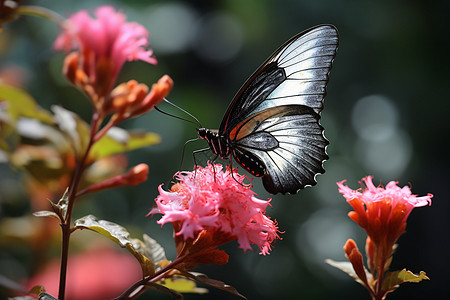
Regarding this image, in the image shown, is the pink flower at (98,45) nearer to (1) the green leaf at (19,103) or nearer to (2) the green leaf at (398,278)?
(1) the green leaf at (19,103)

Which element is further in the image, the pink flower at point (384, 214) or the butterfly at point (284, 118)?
the butterfly at point (284, 118)

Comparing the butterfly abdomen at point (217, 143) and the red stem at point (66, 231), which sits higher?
the butterfly abdomen at point (217, 143)

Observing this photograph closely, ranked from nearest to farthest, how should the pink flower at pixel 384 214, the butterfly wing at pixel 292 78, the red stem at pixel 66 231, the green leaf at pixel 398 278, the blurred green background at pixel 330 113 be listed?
the red stem at pixel 66 231 < the green leaf at pixel 398 278 < the pink flower at pixel 384 214 < the butterfly wing at pixel 292 78 < the blurred green background at pixel 330 113

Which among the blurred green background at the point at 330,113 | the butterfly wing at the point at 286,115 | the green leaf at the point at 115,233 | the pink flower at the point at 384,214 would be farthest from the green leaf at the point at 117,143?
the blurred green background at the point at 330,113

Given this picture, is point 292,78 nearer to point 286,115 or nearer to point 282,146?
point 286,115

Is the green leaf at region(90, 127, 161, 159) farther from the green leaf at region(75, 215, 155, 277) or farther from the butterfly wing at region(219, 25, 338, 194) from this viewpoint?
the green leaf at region(75, 215, 155, 277)

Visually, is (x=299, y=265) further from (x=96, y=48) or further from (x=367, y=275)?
(x=96, y=48)

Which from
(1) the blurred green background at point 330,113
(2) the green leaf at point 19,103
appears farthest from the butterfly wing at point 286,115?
(1) the blurred green background at point 330,113

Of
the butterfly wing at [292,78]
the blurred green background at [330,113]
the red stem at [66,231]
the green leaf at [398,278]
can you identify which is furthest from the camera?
the blurred green background at [330,113]
